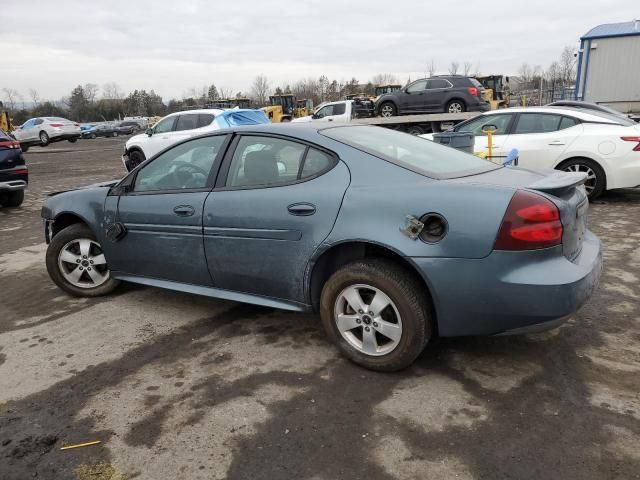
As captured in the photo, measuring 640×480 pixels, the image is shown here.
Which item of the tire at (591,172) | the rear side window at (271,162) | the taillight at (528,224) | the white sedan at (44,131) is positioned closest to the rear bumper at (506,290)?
the taillight at (528,224)

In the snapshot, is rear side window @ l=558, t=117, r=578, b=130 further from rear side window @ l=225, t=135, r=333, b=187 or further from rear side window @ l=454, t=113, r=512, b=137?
rear side window @ l=225, t=135, r=333, b=187

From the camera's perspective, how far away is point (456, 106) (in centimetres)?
1633

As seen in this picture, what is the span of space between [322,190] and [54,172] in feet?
51.9

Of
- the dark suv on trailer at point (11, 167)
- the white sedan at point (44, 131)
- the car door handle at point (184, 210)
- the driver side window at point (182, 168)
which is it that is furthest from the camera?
Answer: the white sedan at point (44, 131)

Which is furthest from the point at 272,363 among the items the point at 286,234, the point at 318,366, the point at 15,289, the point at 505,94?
the point at 505,94

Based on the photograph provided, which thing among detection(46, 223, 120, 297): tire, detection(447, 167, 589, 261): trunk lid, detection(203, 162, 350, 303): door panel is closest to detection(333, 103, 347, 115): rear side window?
detection(46, 223, 120, 297): tire

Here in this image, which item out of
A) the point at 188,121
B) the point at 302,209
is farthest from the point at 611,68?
the point at 302,209

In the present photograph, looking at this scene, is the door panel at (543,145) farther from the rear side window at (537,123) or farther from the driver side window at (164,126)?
the driver side window at (164,126)

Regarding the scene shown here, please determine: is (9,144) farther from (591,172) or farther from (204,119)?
(591,172)

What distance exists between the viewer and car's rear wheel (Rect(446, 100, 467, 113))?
1623 centimetres

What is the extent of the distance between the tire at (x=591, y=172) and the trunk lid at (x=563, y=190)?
4936 millimetres

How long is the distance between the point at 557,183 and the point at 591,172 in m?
5.52

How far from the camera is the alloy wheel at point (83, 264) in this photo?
15.1ft

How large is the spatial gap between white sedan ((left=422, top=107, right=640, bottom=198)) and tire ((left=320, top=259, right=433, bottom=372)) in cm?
541
